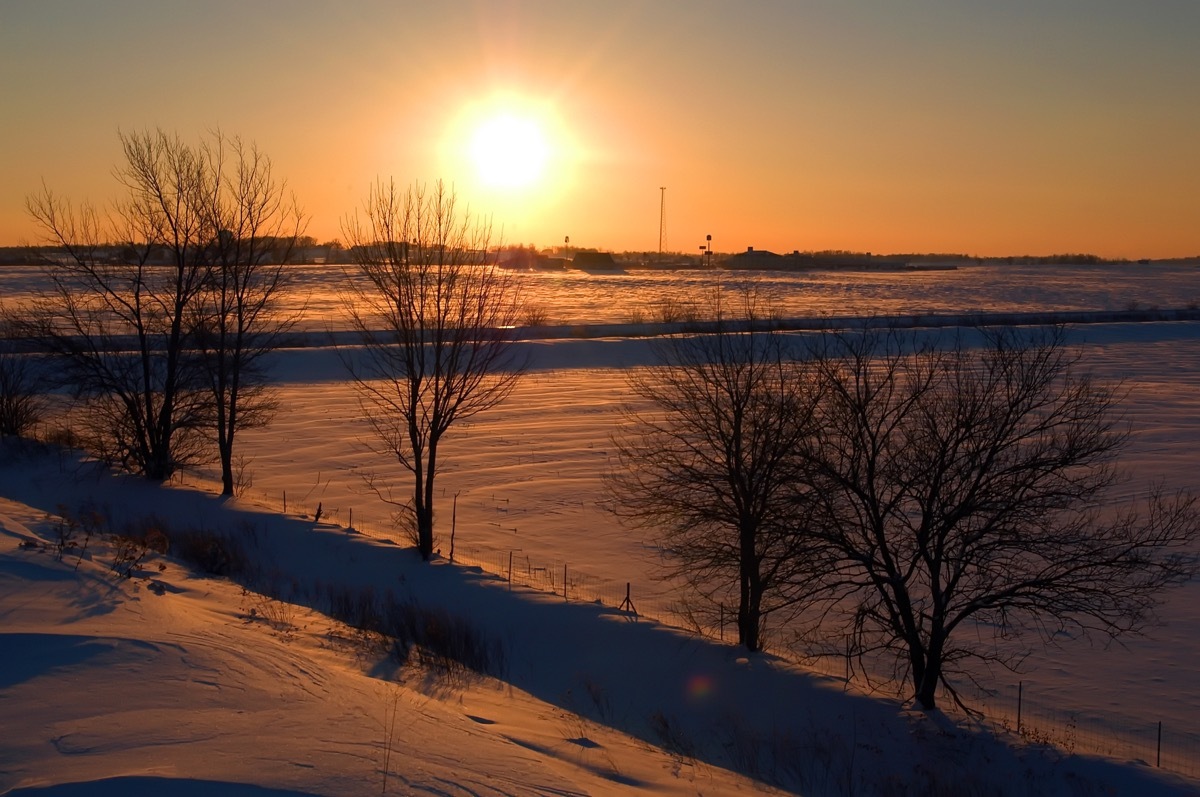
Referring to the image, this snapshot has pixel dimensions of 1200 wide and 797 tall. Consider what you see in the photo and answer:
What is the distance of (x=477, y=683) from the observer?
35.7ft

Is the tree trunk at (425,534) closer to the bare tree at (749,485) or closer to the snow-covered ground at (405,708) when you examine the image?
the snow-covered ground at (405,708)

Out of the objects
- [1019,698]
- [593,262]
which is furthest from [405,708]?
[593,262]

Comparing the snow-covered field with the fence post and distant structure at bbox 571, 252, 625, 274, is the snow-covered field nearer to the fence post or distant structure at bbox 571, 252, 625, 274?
the fence post

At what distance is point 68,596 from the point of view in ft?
30.8

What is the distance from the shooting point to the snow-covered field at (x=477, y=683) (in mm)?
6484

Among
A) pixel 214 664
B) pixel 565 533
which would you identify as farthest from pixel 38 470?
pixel 214 664

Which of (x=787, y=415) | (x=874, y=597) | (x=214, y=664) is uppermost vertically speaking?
(x=787, y=415)

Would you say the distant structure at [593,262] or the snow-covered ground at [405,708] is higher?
the distant structure at [593,262]

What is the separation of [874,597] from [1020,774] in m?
6.64

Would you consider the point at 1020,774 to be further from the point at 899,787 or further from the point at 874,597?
the point at 874,597

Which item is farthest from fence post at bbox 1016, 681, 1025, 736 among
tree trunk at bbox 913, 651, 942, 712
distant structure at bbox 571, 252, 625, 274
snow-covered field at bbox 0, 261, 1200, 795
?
distant structure at bbox 571, 252, 625, 274

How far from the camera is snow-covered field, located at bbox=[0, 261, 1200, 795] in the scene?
6484 millimetres

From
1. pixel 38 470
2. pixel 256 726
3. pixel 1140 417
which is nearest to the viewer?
pixel 256 726

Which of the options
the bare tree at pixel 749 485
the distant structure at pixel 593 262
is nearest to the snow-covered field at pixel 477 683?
the bare tree at pixel 749 485
